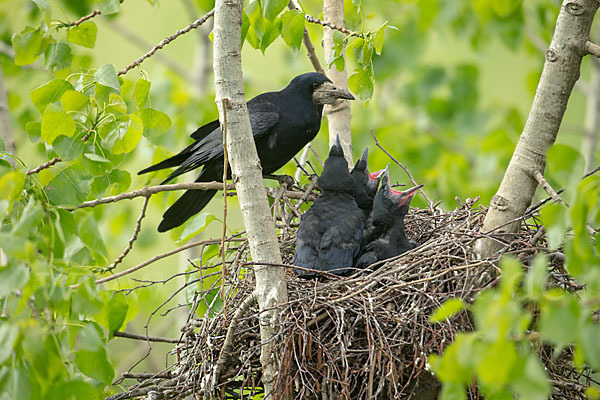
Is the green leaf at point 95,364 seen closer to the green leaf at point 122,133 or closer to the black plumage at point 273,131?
the green leaf at point 122,133

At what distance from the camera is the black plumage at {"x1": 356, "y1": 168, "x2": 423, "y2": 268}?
3.01m

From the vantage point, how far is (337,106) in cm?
375

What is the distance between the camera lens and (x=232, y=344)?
237 centimetres

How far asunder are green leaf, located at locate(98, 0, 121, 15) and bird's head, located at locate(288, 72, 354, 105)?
4.53ft

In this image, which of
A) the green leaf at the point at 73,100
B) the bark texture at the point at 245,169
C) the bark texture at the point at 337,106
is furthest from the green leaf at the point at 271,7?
the bark texture at the point at 337,106

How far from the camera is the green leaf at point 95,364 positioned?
1.88 metres

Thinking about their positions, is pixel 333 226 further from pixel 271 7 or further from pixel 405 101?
pixel 405 101

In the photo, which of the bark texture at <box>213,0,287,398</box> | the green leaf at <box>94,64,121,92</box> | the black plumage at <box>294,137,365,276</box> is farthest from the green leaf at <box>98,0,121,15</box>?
the black plumage at <box>294,137,365,276</box>

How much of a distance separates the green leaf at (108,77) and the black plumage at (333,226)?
1.09 meters

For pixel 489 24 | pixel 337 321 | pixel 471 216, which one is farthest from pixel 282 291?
pixel 489 24

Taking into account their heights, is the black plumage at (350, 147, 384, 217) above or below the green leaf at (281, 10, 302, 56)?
below

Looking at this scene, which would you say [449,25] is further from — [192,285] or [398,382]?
[398,382]

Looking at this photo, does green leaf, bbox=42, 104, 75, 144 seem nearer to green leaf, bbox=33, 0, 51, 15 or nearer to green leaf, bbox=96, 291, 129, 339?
green leaf, bbox=33, 0, 51, 15

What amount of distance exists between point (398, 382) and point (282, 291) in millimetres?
522
